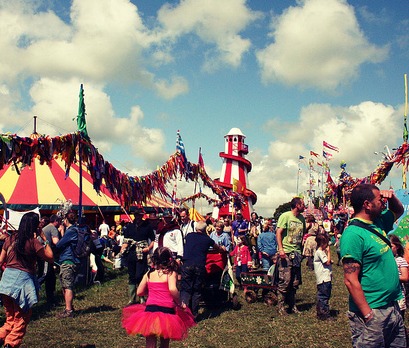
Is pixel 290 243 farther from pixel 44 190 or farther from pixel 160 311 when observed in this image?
pixel 44 190

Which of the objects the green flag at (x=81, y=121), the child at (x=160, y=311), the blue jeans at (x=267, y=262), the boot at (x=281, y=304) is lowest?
the boot at (x=281, y=304)

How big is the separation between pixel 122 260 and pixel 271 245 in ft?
Result: 18.6

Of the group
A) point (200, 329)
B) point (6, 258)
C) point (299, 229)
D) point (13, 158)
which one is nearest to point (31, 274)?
point (6, 258)

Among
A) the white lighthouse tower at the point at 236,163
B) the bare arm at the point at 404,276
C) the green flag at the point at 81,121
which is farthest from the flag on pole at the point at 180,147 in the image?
the white lighthouse tower at the point at 236,163

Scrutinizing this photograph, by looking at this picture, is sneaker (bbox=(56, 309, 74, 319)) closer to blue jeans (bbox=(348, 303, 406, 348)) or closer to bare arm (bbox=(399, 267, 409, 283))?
bare arm (bbox=(399, 267, 409, 283))

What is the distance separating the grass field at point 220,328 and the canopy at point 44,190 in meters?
11.3

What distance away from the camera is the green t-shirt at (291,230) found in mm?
8133

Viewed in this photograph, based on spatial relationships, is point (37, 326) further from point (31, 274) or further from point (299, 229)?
point (299, 229)

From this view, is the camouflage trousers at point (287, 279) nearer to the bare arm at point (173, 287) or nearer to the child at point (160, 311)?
the child at point (160, 311)

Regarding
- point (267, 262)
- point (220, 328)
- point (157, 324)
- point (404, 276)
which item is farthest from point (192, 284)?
point (404, 276)

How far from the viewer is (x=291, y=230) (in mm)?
8141

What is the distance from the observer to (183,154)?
15969 mm

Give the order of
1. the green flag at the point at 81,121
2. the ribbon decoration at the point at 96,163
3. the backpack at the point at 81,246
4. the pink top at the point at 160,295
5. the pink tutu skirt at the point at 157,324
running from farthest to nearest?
1. the green flag at the point at 81,121
2. the ribbon decoration at the point at 96,163
3. the backpack at the point at 81,246
4. the pink top at the point at 160,295
5. the pink tutu skirt at the point at 157,324

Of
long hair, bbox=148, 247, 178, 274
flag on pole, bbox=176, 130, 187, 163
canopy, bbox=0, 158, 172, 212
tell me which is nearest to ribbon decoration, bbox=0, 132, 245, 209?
flag on pole, bbox=176, 130, 187, 163
